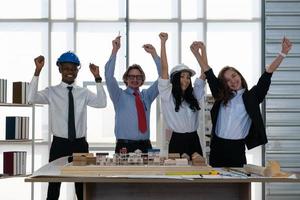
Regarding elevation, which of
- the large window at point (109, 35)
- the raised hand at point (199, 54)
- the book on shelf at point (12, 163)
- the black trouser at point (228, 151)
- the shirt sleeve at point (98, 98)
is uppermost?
the large window at point (109, 35)

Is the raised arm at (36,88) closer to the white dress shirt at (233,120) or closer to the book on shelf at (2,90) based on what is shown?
the white dress shirt at (233,120)

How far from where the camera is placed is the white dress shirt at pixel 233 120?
11.2 feet

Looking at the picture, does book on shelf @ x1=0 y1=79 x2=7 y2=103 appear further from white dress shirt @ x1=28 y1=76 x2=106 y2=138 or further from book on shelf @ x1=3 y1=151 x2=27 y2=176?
white dress shirt @ x1=28 y1=76 x2=106 y2=138

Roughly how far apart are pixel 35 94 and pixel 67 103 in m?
0.25

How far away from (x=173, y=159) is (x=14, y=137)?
333 cm

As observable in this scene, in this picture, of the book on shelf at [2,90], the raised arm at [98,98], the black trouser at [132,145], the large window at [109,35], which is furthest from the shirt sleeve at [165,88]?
the large window at [109,35]

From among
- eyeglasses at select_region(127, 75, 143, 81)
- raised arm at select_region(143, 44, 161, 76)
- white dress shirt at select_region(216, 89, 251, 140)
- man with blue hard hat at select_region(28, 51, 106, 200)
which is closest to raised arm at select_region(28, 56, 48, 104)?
man with blue hard hat at select_region(28, 51, 106, 200)

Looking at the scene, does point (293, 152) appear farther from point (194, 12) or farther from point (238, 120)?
point (238, 120)

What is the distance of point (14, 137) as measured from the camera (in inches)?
228

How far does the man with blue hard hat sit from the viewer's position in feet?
12.8

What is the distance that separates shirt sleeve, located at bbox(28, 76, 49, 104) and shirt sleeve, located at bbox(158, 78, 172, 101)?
0.96 m

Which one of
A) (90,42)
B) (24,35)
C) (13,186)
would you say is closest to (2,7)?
(24,35)

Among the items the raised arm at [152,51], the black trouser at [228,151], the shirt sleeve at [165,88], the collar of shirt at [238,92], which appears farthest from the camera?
the raised arm at [152,51]

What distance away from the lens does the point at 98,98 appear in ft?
13.4
